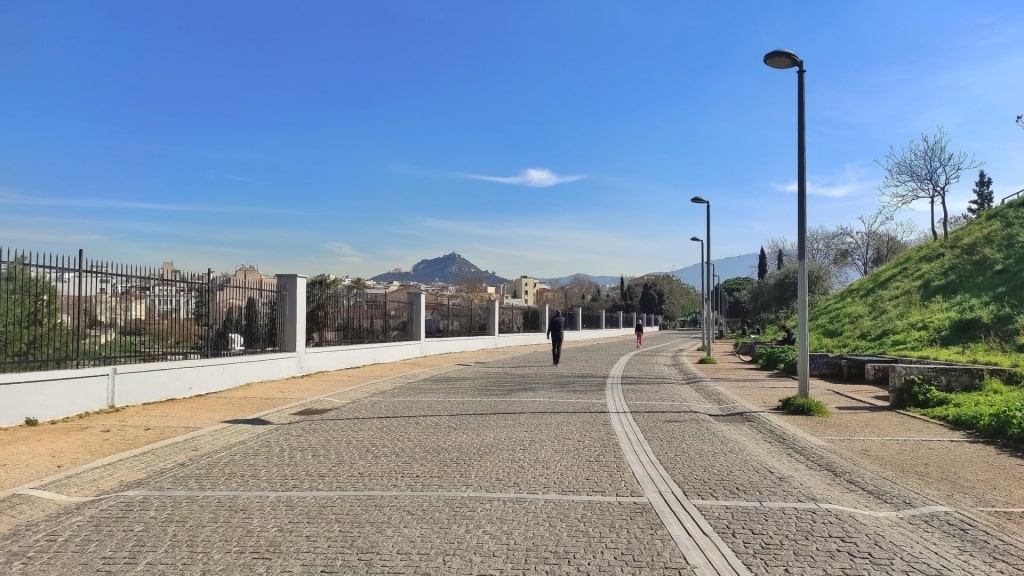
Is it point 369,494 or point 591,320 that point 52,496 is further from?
point 591,320

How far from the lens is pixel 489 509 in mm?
5773

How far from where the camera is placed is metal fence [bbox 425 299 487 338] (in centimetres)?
3095

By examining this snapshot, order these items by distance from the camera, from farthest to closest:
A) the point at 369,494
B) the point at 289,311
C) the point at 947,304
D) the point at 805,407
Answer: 1. the point at 947,304
2. the point at 289,311
3. the point at 805,407
4. the point at 369,494

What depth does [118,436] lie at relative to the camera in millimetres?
9203

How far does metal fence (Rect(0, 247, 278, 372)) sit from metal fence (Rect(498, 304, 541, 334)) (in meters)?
23.2

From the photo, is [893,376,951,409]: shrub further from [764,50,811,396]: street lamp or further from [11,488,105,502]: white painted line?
[11,488,105,502]: white painted line

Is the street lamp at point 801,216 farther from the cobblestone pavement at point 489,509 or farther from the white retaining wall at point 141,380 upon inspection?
the white retaining wall at point 141,380

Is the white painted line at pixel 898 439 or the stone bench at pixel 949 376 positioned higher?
the stone bench at pixel 949 376

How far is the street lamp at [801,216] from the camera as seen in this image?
39.2 ft

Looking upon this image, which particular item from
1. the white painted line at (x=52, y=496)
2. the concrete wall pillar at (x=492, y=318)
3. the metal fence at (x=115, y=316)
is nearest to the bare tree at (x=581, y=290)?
the concrete wall pillar at (x=492, y=318)

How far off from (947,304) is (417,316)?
67.3 feet

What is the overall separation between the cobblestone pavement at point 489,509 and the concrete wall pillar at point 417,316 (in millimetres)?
16762

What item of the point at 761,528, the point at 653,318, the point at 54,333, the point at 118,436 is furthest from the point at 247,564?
the point at 653,318

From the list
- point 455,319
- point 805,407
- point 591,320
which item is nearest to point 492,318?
point 455,319
